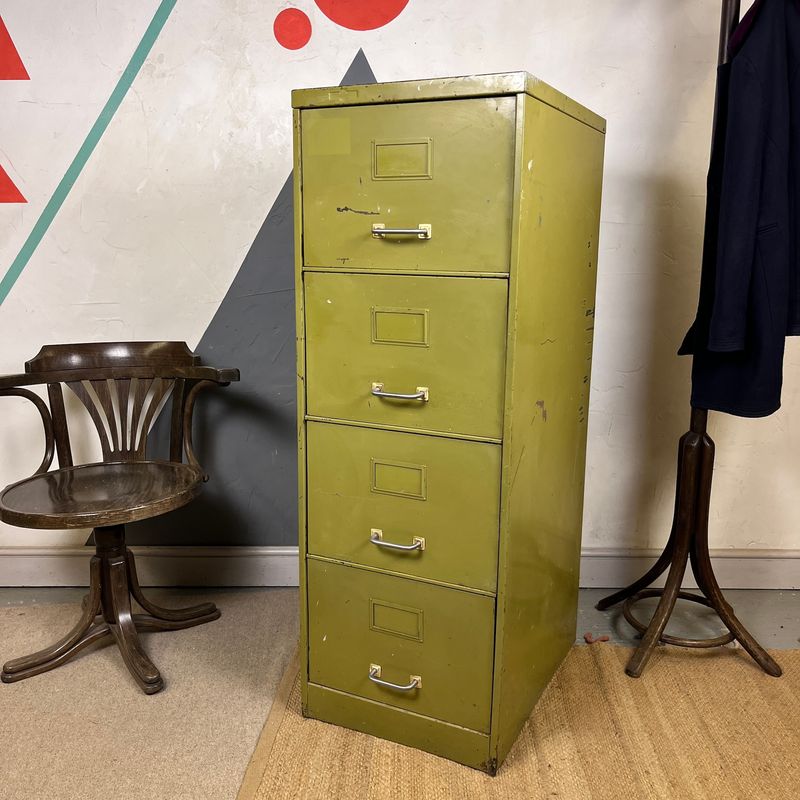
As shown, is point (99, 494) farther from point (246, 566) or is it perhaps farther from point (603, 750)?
point (603, 750)

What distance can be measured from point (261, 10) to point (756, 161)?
4.80 feet

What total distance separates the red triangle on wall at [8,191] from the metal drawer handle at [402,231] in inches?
55.7

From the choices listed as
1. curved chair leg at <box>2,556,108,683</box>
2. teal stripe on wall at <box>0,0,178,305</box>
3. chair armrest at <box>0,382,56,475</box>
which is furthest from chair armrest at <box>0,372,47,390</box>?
curved chair leg at <box>2,556,108,683</box>

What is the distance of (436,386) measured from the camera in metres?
1.62

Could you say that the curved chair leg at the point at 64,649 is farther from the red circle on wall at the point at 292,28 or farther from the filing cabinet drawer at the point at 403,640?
the red circle on wall at the point at 292,28

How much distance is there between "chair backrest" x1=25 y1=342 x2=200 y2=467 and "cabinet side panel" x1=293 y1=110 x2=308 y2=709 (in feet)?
2.26

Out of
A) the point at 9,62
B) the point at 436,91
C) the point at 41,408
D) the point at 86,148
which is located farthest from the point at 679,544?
the point at 9,62

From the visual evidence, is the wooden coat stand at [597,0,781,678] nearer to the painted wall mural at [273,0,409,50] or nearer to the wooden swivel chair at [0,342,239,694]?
the wooden swivel chair at [0,342,239,694]

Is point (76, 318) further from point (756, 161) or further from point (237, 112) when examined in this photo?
point (756, 161)

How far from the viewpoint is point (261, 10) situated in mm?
2275

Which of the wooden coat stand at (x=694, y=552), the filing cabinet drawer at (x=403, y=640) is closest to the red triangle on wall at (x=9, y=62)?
the filing cabinet drawer at (x=403, y=640)

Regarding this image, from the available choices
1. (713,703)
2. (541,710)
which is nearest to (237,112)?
(541,710)

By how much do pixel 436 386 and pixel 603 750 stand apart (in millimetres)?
945

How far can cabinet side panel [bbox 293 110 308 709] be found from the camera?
64.6 inches
